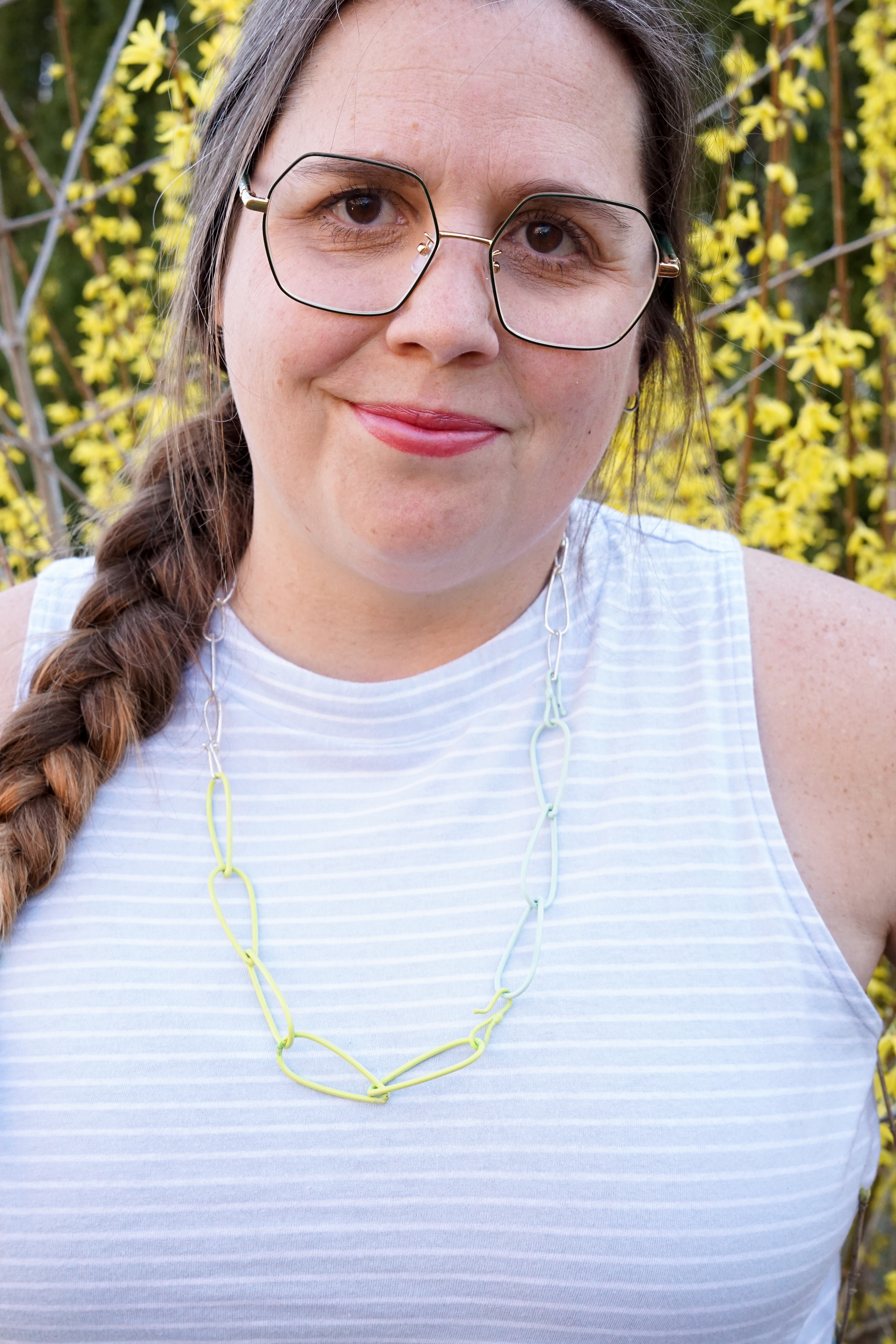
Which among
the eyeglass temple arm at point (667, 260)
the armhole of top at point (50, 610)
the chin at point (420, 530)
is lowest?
the armhole of top at point (50, 610)

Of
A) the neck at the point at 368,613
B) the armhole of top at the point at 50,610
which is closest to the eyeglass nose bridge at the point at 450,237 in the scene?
the neck at the point at 368,613

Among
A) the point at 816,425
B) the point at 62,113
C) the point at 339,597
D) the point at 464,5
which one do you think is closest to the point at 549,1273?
the point at 339,597

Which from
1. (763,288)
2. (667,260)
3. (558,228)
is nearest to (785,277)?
(763,288)

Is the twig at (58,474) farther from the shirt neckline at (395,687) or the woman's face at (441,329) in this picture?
the woman's face at (441,329)

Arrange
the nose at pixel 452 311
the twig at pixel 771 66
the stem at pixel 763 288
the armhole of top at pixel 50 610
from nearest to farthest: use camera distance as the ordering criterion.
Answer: the nose at pixel 452 311
the armhole of top at pixel 50 610
the twig at pixel 771 66
the stem at pixel 763 288

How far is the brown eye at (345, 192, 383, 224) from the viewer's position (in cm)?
106

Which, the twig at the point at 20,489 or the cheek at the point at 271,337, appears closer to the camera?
the cheek at the point at 271,337

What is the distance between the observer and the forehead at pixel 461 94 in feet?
3.38

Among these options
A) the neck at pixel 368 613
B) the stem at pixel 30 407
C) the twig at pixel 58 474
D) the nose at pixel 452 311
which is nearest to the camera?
the nose at pixel 452 311

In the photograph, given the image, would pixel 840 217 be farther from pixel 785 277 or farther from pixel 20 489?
pixel 20 489

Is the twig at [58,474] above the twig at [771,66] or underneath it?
underneath

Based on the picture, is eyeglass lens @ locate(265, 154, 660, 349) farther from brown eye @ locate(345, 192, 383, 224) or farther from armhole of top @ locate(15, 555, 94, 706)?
armhole of top @ locate(15, 555, 94, 706)

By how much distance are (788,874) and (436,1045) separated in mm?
395

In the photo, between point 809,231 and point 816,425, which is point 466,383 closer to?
point 816,425
